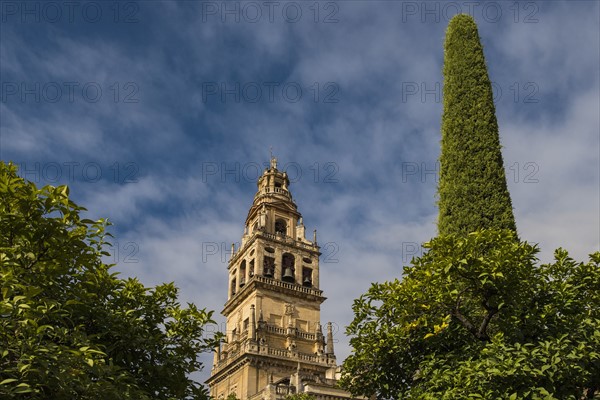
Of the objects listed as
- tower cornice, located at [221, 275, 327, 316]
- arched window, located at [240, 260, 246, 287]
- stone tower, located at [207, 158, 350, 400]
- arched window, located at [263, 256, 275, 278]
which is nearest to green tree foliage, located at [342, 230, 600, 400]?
stone tower, located at [207, 158, 350, 400]

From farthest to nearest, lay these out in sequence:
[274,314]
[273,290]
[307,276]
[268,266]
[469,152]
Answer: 1. [307,276]
2. [268,266]
3. [273,290]
4. [274,314]
5. [469,152]

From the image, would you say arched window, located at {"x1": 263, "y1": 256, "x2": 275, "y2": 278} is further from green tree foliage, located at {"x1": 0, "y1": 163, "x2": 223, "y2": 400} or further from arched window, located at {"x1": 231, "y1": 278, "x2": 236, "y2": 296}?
green tree foliage, located at {"x1": 0, "y1": 163, "x2": 223, "y2": 400}

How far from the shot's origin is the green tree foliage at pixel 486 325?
468 inches

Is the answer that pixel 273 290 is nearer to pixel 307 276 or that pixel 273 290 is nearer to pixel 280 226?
pixel 307 276

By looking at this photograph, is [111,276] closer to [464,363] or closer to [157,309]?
[157,309]

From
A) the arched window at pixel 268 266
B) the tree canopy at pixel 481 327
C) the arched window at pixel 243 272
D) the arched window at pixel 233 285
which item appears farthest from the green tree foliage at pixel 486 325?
the arched window at pixel 233 285

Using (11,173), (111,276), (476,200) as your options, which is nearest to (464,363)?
(476,200)

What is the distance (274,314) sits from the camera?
46.2 meters

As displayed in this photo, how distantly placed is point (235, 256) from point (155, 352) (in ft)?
132

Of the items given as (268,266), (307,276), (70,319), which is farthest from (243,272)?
(70,319)

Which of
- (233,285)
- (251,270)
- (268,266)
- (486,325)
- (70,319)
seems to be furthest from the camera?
(233,285)

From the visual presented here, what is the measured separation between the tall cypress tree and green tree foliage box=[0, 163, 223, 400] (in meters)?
9.37

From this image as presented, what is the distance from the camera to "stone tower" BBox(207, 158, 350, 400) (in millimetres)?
42125

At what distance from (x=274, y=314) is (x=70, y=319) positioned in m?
36.1
